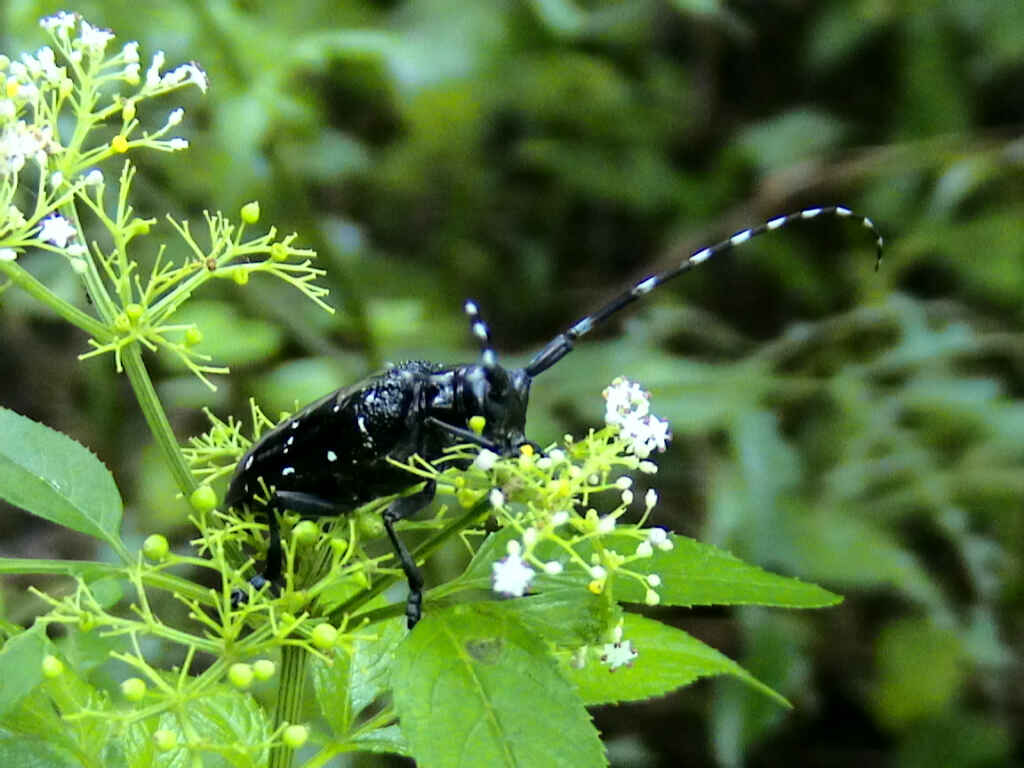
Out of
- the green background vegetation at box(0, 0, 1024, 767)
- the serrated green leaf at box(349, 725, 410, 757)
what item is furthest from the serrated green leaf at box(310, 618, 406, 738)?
the green background vegetation at box(0, 0, 1024, 767)

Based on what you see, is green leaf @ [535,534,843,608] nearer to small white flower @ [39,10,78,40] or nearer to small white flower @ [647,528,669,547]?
small white flower @ [647,528,669,547]

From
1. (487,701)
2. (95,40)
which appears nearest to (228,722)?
(487,701)

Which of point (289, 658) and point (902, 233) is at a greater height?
point (902, 233)

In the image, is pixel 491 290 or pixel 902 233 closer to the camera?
pixel 902 233

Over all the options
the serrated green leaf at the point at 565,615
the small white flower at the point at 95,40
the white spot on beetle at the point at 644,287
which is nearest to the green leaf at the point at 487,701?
the serrated green leaf at the point at 565,615

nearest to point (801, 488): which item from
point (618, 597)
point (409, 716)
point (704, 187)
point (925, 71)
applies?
point (704, 187)

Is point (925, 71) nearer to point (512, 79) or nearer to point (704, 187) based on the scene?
point (704, 187)
